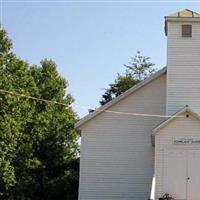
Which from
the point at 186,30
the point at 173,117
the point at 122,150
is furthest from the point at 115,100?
the point at 186,30

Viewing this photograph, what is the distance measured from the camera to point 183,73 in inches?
977

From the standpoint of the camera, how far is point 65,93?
40.7 meters

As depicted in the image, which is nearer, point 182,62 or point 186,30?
point 182,62

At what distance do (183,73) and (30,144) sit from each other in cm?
1236

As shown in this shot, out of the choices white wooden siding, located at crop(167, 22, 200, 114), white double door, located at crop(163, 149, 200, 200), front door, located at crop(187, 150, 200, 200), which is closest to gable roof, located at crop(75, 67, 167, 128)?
white wooden siding, located at crop(167, 22, 200, 114)

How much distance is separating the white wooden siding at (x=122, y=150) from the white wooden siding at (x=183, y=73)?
1225mm

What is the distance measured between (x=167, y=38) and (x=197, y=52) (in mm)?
1486

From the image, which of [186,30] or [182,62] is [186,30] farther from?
[182,62]

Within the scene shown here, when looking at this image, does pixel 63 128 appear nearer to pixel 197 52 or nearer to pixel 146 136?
pixel 146 136

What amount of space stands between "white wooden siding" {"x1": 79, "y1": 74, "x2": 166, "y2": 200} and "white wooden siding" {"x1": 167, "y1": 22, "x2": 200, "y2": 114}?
1.22m

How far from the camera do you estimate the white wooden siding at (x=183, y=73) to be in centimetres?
2467

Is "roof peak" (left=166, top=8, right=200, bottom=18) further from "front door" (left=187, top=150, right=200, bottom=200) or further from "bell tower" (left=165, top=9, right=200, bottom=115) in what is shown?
"front door" (left=187, top=150, right=200, bottom=200)

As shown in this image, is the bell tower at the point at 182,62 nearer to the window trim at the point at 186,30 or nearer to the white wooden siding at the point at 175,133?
the window trim at the point at 186,30

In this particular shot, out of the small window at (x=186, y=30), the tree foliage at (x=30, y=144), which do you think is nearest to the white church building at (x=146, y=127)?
the small window at (x=186, y=30)
